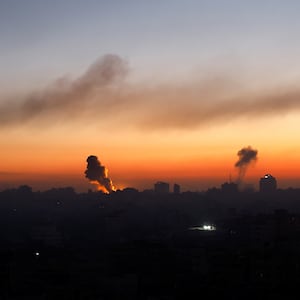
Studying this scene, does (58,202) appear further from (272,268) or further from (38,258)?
(272,268)

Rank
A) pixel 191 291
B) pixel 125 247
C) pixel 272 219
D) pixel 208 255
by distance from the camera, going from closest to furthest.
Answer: pixel 191 291
pixel 208 255
pixel 125 247
pixel 272 219

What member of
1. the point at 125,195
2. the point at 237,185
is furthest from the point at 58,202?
the point at 237,185

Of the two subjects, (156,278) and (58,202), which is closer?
(156,278)

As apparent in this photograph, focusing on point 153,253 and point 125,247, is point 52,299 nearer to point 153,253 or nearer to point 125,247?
point 153,253

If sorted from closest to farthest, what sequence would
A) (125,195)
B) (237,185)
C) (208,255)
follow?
(208,255), (125,195), (237,185)

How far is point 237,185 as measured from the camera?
195875 millimetres

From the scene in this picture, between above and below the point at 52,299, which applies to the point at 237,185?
above

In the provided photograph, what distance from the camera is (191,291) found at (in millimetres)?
36719

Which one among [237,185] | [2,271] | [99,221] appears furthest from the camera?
[237,185]

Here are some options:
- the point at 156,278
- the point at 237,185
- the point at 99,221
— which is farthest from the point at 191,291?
the point at 237,185

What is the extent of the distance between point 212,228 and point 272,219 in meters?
8.34

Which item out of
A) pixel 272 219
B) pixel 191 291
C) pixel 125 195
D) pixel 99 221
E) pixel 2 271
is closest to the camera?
pixel 191 291

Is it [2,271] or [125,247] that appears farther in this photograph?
[125,247]

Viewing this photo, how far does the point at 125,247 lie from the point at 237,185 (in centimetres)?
14103
